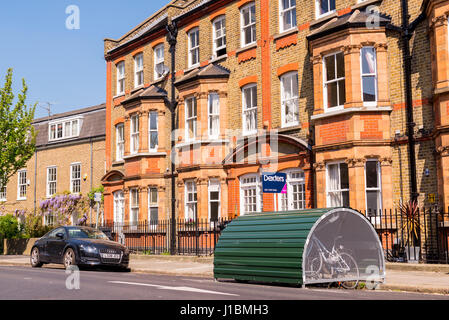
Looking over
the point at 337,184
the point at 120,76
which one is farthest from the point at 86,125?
the point at 337,184

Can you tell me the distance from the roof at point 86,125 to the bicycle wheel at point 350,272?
22.9 m

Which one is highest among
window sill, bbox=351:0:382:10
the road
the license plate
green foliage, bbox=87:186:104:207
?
window sill, bbox=351:0:382:10

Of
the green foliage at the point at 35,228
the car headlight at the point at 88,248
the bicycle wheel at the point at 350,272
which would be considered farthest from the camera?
Result: the green foliage at the point at 35,228

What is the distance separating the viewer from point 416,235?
16703 mm

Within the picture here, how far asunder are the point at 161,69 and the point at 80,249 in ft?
42.0

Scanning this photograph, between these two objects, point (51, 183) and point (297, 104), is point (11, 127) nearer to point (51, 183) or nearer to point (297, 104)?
point (51, 183)

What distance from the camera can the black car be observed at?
683 inches

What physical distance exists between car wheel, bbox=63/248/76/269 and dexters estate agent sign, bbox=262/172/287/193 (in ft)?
20.7

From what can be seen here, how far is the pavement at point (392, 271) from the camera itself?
12.0 m

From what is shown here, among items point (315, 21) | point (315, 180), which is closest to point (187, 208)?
point (315, 180)

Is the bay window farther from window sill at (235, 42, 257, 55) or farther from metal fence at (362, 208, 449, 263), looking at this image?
window sill at (235, 42, 257, 55)

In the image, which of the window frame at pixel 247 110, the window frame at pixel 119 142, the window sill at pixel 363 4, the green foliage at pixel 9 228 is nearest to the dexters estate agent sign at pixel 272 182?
the window frame at pixel 247 110

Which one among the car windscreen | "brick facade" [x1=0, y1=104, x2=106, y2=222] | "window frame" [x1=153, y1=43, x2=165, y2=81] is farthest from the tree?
the car windscreen

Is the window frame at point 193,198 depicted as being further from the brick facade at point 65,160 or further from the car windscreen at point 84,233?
the brick facade at point 65,160
